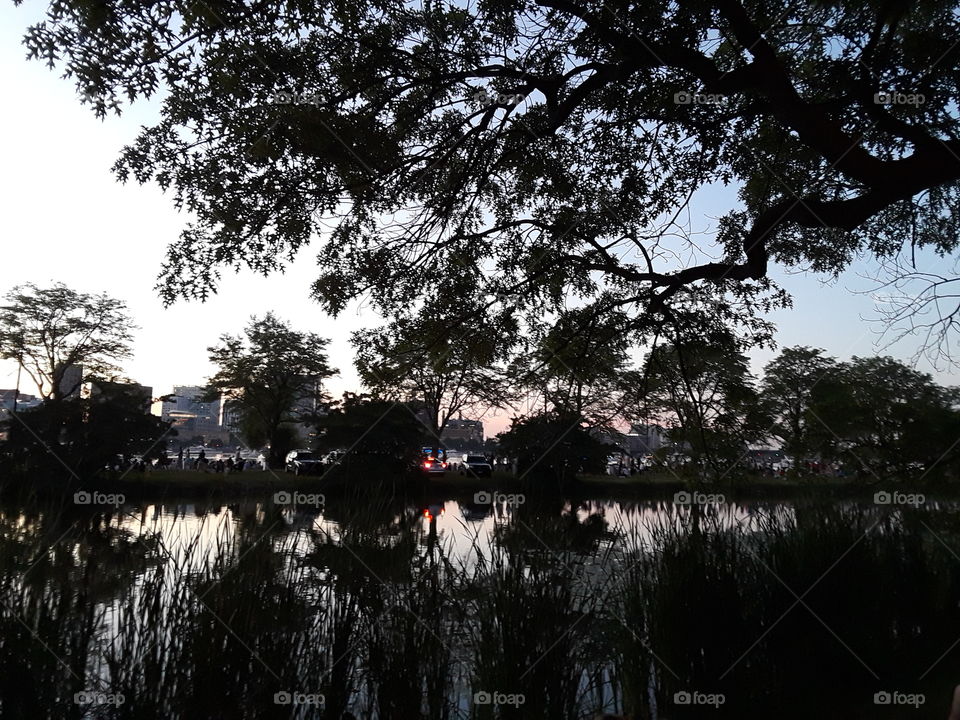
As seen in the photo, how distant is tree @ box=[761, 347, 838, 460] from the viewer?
666 cm

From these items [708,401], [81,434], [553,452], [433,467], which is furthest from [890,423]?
[433,467]

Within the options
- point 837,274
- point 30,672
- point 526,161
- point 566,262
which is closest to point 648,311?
point 566,262

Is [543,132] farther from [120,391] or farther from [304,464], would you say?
[304,464]

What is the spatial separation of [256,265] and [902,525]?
276 inches

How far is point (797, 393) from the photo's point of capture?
9125mm

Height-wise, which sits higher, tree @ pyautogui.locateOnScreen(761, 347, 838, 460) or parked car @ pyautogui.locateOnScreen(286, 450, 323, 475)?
tree @ pyautogui.locateOnScreen(761, 347, 838, 460)

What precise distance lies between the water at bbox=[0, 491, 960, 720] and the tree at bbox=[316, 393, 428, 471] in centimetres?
1657

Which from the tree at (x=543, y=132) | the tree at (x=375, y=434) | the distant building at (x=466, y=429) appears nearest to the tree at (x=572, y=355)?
the tree at (x=543, y=132)

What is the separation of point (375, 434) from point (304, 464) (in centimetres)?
786

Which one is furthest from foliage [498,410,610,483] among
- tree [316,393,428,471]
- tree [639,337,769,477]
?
tree [639,337,769,477]

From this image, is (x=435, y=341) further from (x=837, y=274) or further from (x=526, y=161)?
(x=837, y=274)

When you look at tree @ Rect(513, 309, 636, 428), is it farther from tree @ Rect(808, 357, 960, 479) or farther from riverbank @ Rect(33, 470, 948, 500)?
tree @ Rect(808, 357, 960, 479)

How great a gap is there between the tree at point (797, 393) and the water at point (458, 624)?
1.73 meters

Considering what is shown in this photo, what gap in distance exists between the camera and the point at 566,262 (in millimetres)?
6461
